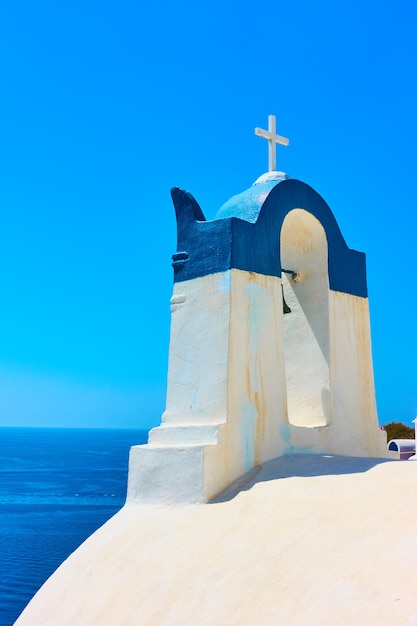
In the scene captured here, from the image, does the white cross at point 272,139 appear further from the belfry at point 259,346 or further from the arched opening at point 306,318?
the arched opening at point 306,318

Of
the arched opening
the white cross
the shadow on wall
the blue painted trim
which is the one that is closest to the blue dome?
the blue painted trim

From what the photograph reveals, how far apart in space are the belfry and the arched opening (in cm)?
1

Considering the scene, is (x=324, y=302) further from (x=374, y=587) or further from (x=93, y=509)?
(x=93, y=509)

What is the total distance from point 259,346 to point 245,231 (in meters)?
1.15

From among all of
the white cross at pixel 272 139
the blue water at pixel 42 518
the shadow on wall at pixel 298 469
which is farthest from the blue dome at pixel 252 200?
the blue water at pixel 42 518

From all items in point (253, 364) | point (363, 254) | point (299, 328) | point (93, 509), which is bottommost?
point (93, 509)

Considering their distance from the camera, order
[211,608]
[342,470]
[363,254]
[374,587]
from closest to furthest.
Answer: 1. [374,587]
2. [211,608]
3. [342,470]
4. [363,254]

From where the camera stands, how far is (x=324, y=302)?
8141 mm

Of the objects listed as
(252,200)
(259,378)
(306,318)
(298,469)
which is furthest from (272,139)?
(298,469)

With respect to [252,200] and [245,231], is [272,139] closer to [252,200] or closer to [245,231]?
[252,200]

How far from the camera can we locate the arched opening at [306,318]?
798 centimetres

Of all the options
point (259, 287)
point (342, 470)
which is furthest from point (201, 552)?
point (259, 287)

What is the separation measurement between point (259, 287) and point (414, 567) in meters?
3.55

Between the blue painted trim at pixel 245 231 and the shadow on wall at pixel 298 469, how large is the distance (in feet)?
6.23
